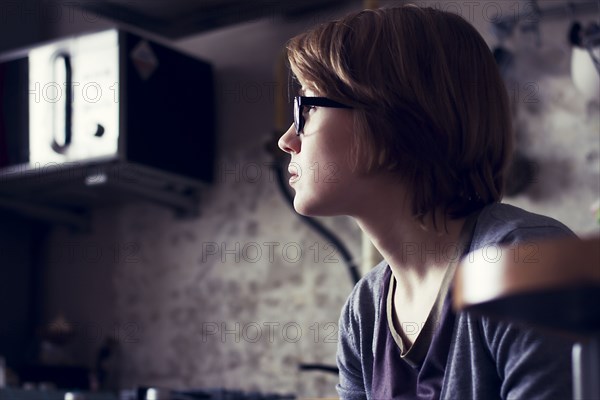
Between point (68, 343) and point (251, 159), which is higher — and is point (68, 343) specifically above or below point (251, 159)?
below

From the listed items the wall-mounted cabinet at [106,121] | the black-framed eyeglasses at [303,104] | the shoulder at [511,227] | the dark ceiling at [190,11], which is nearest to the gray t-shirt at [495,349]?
the shoulder at [511,227]

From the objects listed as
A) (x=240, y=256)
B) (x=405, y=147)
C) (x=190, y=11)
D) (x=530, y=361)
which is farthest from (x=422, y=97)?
(x=190, y=11)

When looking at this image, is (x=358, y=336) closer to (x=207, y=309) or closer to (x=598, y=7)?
(x=598, y=7)

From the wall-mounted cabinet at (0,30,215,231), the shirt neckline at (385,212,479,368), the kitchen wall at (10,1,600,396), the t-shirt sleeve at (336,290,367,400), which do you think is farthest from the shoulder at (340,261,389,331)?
the wall-mounted cabinet at (0,30,215,231)

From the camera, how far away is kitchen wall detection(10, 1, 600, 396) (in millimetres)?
2836

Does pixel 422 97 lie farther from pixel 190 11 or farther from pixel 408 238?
pixel 190 11

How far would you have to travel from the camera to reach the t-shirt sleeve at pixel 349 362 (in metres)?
1.64

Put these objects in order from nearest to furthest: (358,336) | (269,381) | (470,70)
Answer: (470,70)
(358,336)
(269,381)

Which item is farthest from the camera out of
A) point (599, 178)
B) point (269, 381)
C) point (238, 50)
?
point (238, 50)

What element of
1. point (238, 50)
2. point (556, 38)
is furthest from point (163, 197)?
point (556, 38)

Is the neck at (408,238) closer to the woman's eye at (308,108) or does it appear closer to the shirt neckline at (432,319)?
the shirt neckline at (432,319)

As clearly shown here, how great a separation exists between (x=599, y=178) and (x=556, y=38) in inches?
17.5

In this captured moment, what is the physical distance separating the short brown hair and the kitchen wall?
1360mm

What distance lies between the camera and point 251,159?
134 inches
